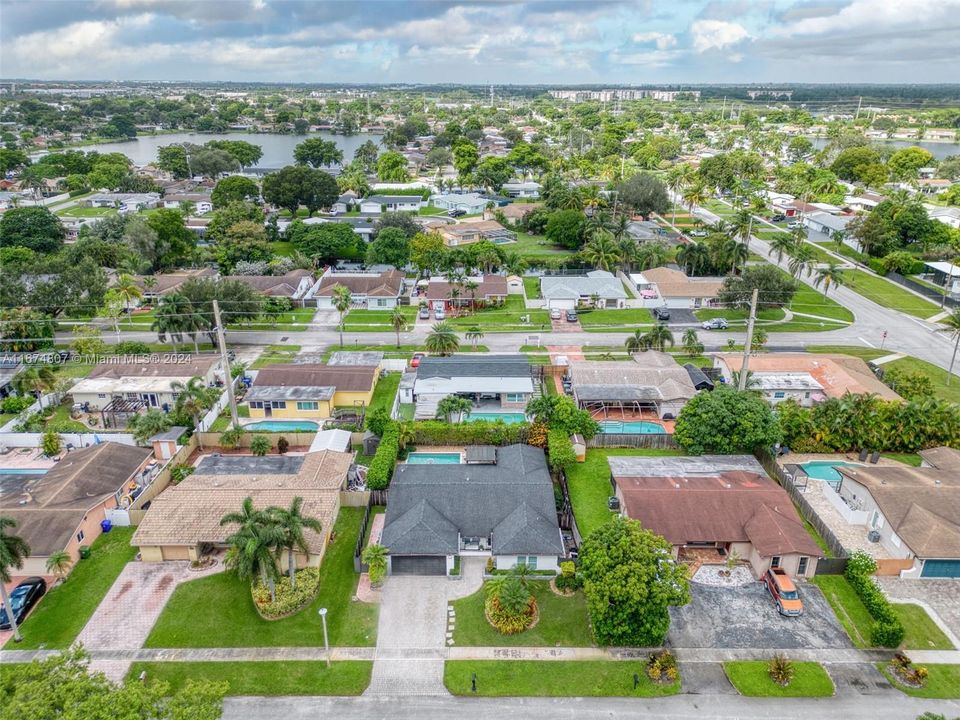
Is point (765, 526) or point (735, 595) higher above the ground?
point (765, 526)

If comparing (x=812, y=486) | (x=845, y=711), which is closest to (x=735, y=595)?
(x=845, y=711)

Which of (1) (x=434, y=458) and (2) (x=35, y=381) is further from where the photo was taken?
(2) (x=35, y=381)

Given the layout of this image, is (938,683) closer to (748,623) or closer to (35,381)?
(748,623)

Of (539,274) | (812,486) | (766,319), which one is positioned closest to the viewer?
(812,486)

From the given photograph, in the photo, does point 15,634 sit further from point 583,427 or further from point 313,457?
point 583,427

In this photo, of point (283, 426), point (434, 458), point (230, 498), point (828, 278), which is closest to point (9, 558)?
point (230, 498)

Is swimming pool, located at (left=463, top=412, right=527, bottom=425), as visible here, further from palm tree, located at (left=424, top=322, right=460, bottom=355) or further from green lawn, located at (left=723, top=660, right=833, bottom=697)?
green lawn, located at (left=723, top=660, right=833, bottom=697)
